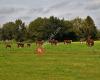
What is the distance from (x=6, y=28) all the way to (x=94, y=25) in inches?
1626

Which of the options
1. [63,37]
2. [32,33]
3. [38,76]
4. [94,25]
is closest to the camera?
[38,76]

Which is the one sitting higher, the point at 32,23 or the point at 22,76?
the point at 32,23

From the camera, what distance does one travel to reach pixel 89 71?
23.7 m

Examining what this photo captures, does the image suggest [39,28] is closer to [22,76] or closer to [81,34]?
[81,34]

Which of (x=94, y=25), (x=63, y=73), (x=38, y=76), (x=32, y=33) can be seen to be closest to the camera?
(x=38, y=76)

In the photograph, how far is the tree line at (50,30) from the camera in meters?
144

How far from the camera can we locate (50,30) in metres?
145

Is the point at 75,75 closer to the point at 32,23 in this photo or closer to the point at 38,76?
the point at 38,76

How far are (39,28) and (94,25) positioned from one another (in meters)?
24.8

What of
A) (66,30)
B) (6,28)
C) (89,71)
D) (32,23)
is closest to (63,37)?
(66,30)

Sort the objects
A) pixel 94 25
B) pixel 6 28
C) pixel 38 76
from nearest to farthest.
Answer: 1. pixel 38 76
2. pixel 94 25
3. pixel 6 28

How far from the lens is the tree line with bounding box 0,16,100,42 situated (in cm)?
14350

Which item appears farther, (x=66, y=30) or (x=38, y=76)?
(x=66, y=30)

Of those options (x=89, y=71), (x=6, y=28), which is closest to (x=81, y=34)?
(x=6, y=28)
